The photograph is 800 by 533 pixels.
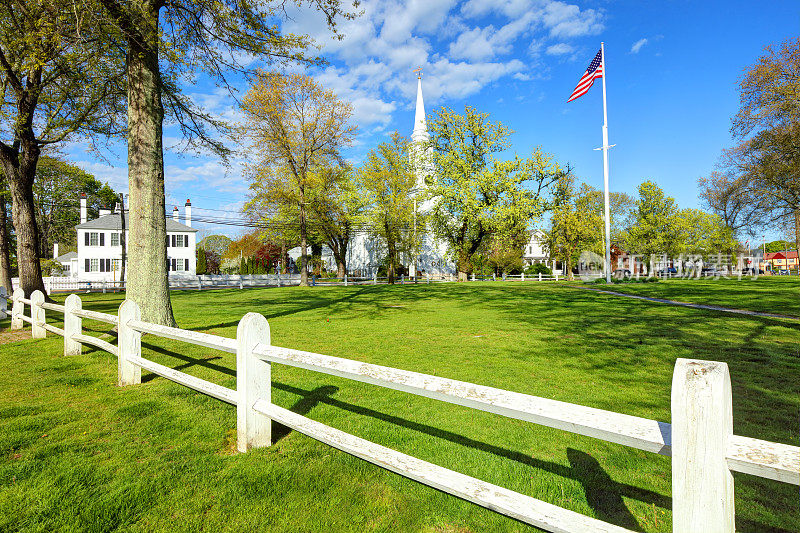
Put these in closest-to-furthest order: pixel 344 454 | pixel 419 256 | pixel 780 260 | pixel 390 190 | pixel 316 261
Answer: pixel 344 454 → pixel 390 190 → pixel 419 256 → pixel 316 261 → pixel 780 260

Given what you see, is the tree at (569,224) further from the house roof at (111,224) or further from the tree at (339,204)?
the house roof at (111,224)

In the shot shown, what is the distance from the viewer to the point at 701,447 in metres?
1.51

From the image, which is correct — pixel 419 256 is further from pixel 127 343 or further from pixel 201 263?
pixel 127 343

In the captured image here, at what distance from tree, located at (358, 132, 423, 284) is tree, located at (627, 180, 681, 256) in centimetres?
3096

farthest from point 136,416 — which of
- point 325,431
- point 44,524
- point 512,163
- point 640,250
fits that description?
point 640,250

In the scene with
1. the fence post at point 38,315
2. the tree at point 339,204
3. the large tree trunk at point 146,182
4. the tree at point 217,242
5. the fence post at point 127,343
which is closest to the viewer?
the fence post at point 127,343

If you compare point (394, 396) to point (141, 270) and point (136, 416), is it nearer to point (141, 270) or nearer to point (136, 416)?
point (136, 416)

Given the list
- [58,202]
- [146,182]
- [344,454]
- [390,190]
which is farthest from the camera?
[58,202]

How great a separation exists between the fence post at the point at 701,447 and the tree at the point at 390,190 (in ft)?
117

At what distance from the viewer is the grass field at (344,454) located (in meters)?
2.82

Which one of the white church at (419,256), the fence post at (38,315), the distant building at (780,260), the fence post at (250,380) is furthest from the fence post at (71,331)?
the distant building at (780,260)

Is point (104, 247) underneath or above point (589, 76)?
underneath

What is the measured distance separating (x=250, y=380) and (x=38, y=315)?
357 inches

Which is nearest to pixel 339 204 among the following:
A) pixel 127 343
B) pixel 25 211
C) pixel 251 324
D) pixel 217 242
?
pixel 25 211
